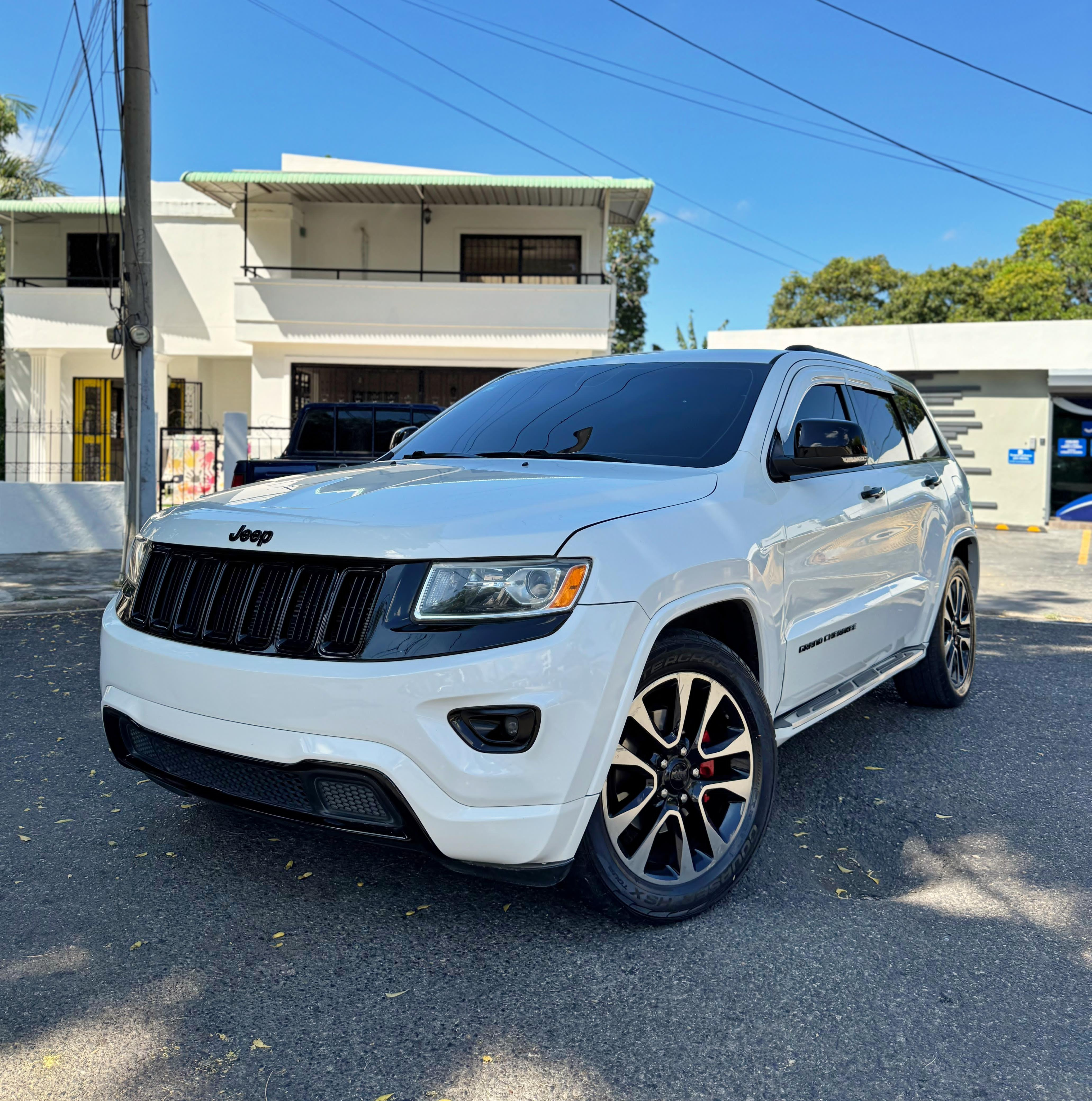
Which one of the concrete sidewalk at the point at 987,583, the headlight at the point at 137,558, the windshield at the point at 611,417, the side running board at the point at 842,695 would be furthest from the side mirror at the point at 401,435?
the concrete sidewalk at the point at 987,583

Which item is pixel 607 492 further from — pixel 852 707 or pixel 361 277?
pixel 361 277

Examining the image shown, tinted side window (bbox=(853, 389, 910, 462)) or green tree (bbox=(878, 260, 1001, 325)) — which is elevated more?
green tree (bbox=(878, 260, 1001, 325))

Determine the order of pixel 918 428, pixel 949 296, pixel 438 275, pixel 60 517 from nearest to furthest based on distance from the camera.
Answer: pixel 918 428, pixel 60 517, pixel 438 275, pixel 949 296

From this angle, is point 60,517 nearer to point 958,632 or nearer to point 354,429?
point 354,429

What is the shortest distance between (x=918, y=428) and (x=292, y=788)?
4184 millimetres

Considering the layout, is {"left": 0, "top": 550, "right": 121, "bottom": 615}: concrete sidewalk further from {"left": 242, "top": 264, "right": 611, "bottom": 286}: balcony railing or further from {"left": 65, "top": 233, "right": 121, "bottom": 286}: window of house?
{"left": 65, "top": 233, "right": 121, "bottom": 286}: window of house

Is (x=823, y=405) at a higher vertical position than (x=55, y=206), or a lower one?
lower

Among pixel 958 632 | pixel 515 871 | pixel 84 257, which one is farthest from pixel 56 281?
pixel 515 871

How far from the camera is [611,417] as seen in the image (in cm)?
406

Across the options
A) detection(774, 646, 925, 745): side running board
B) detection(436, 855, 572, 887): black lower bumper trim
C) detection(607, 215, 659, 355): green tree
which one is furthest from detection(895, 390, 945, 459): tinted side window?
detection(607, 215, 659, 355): green tree

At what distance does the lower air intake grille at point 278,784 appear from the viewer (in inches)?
103

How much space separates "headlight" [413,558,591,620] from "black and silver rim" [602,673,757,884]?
0.43 metres

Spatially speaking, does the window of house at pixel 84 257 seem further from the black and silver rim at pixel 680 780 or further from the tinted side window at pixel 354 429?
the black and silver rim at pixel 680 780

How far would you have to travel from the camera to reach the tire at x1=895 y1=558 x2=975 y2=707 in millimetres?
5410
